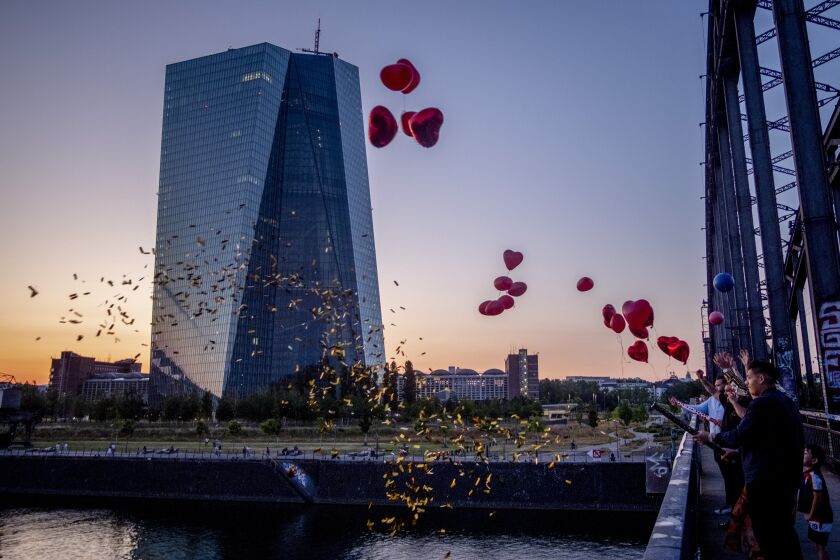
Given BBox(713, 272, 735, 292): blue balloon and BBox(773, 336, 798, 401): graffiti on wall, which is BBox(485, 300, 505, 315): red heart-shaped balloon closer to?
BBox(713, 272, 735, 292): blue balloon

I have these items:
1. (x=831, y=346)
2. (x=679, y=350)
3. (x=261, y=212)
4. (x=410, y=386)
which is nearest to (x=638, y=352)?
(x=679, y=350)

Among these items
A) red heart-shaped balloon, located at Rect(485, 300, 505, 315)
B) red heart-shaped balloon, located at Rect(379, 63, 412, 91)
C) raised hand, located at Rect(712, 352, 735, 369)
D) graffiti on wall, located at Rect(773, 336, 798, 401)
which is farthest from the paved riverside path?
red heart-shaped balloon, located at Rect(379, 63, 412, 91)

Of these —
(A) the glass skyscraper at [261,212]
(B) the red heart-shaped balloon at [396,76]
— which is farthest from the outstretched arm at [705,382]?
(A) the glass skyscraper at [261,212]

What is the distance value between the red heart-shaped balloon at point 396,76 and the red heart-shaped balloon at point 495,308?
8589mm

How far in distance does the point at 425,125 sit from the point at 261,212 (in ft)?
377

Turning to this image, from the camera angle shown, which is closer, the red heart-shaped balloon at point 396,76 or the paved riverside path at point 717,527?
the paved riverside path at point 717,527

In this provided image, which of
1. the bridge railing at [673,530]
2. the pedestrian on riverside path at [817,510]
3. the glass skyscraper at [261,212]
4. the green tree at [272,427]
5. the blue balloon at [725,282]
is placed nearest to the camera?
the bridge railing at [673,530]

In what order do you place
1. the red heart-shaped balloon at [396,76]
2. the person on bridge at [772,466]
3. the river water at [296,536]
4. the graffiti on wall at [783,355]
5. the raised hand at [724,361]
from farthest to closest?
the river water at [296,536], the graffiti on wall at [783,355], the red heart-shaped balloon at [396,76], the raised hand at [724,361], the person on bridge at [772,466]

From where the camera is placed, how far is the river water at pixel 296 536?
33.4 meters

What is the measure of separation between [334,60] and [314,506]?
110m

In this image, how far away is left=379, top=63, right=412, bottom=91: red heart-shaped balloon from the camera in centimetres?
1184

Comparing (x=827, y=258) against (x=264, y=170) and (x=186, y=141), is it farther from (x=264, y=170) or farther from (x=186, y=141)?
(x=186, y=141)

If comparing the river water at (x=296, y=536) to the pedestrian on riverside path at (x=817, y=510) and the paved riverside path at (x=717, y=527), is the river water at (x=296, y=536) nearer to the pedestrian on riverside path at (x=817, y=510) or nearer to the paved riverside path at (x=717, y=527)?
the paved riverside path at (x=717, y=527)

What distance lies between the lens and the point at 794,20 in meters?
14.4
